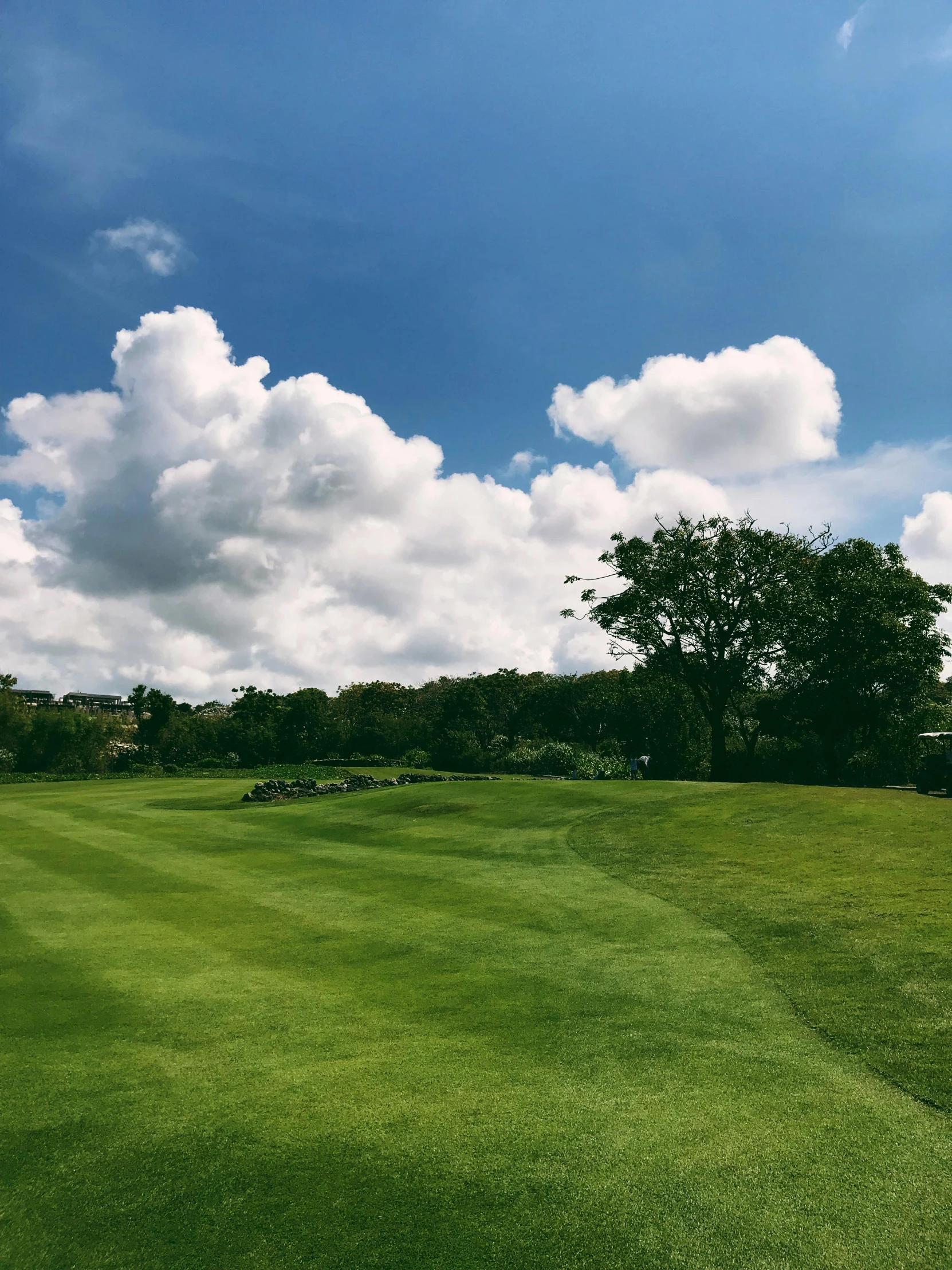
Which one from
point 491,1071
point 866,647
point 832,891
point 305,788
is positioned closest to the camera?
point 491,1071

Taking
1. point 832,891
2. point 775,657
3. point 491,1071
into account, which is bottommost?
point 491,1071

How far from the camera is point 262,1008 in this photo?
805 centimetres

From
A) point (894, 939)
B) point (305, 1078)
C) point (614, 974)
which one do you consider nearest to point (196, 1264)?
point (305, 1078)

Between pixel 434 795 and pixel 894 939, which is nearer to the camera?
pixel 894 939

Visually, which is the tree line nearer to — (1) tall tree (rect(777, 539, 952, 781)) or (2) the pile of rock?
(1) tall tree (rect(777, 539, 952, 781))

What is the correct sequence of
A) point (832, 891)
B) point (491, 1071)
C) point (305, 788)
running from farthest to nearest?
point (305, 788), point (832, 891), point (491, 1071)

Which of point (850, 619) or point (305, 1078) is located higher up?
point (850, 619)

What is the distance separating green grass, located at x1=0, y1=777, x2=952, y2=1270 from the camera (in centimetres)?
448

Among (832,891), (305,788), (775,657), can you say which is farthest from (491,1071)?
(775,657)

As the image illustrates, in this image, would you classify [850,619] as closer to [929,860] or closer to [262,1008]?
[929,860]

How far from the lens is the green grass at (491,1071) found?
4.48 meters

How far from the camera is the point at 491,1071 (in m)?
6.38

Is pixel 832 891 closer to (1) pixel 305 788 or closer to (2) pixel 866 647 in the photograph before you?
(1) pixel 305 788

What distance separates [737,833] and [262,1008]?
1229 centimetres
